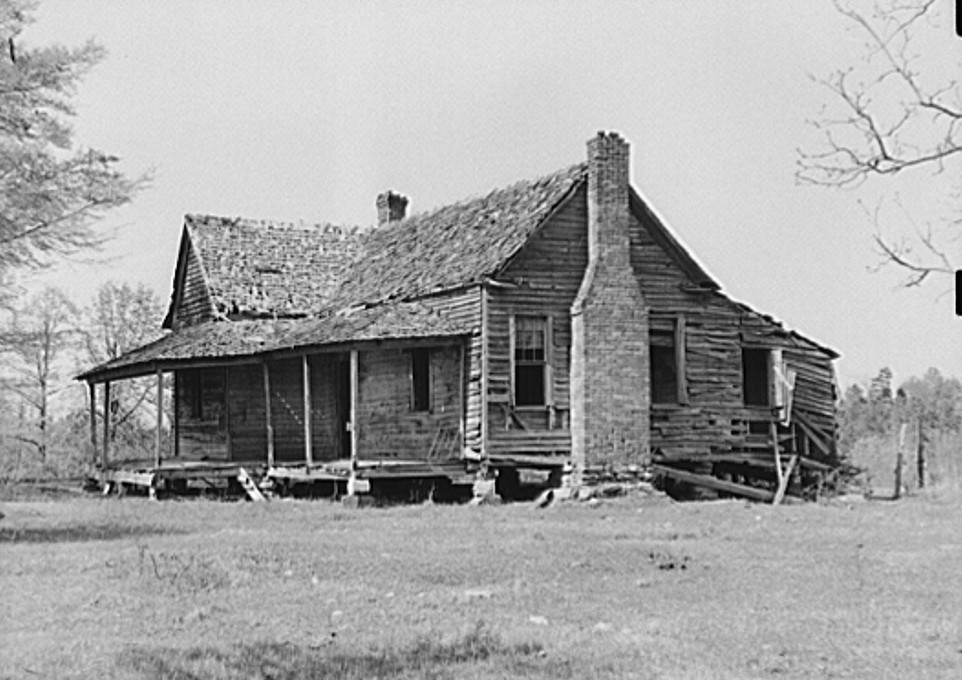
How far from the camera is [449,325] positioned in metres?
30.2

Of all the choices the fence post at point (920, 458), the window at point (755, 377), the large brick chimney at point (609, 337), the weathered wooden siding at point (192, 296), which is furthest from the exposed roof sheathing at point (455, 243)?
the fence post at point (920, 458)

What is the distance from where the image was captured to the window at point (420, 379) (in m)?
31.4

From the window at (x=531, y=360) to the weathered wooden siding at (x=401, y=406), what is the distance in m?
1.32

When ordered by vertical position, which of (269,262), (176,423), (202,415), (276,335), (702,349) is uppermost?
(269,262)

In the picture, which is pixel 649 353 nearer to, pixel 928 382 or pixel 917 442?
pixel 917 442

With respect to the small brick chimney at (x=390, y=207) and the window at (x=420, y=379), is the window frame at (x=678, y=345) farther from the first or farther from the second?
the small brick chimney at (x=390, y=207)

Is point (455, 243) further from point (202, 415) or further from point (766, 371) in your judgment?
point (202, 415)

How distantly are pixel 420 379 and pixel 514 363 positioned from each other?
2720 mm

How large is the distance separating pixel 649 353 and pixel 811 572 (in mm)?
14920

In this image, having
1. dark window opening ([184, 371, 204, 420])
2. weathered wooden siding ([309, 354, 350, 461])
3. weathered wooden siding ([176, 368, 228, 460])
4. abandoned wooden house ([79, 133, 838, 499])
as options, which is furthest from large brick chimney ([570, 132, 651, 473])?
dark window opening ([184, 371, 204, 420])

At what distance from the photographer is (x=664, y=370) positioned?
3253cm

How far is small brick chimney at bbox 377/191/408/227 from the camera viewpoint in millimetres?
42406

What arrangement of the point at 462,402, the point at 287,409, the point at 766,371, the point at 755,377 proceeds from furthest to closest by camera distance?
the point at 287,409, the point at 755,377, the point at 766,371, the point at 462,402

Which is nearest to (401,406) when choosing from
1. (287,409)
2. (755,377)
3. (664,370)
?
(287,409)
